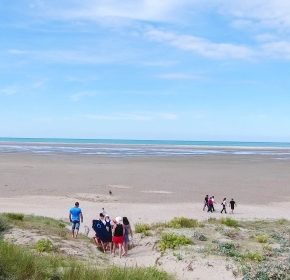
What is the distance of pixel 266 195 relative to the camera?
3272cm

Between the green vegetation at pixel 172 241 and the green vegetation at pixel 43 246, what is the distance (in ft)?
10.9

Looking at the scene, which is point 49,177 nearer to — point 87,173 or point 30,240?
point 87,173

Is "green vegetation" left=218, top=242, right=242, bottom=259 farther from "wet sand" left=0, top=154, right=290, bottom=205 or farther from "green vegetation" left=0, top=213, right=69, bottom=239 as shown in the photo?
"wet sand" left=0, top=154, right=290, bottom=205

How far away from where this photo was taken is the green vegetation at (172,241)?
46.3ft

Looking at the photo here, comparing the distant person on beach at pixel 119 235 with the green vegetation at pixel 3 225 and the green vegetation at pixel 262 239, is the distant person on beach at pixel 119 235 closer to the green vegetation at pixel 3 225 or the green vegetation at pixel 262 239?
the green vegetation at pixel 3 225

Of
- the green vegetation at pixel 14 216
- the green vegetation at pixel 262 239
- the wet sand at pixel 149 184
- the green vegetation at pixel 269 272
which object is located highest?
the green vegetation at pixel 269 272

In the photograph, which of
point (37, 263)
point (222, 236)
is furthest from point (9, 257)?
point (222, 236)

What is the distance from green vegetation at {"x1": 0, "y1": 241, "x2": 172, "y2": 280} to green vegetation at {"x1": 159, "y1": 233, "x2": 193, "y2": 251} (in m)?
4.64

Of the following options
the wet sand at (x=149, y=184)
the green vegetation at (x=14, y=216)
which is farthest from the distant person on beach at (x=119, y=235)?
the wet sand at (x=149, y=184)

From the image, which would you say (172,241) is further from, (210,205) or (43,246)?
(210,205)

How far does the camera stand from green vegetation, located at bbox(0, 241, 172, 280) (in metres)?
7.95

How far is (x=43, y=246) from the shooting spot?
12820 mm

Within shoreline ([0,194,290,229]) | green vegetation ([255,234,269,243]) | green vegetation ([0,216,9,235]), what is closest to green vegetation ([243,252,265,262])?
green vegetation ([255,234,269,243])

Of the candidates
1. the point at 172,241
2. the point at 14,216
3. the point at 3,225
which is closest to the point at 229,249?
the point at 172,241
